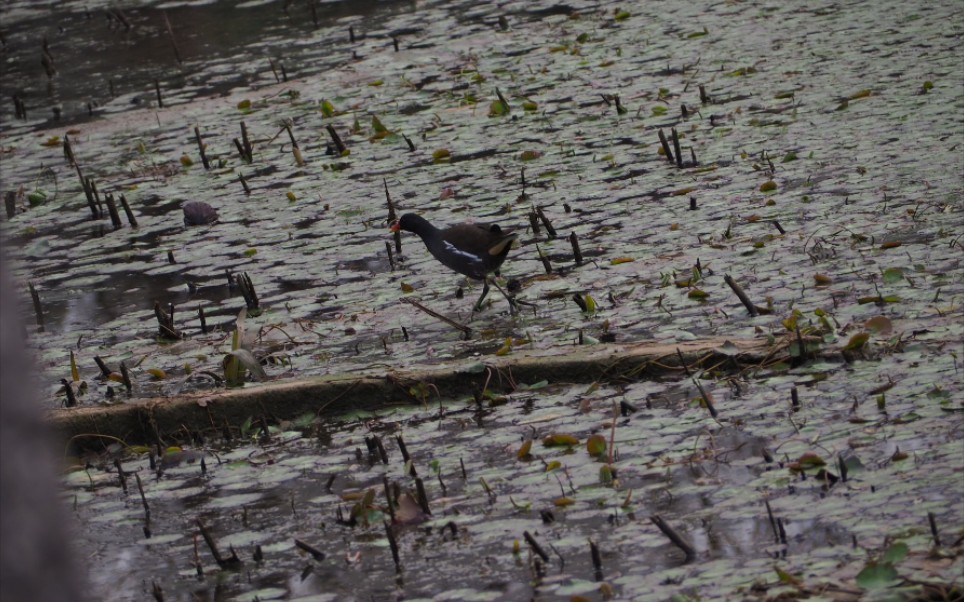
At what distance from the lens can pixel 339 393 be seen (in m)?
5.70

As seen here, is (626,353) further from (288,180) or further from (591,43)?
(591,43)

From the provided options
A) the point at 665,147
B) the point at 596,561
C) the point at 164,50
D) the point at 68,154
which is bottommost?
the point at 596,561

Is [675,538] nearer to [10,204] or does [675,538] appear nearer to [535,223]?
[535,223]

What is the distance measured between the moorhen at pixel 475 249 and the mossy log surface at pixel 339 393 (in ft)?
3.07

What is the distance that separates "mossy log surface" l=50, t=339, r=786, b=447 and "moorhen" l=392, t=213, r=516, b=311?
0.94 m

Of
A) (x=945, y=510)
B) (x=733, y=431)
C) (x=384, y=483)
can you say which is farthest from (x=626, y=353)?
(x=945, y=510)

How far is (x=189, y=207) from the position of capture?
9109mm

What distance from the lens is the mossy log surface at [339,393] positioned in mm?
5578

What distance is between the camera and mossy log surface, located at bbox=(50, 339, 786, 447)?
5.58 metres

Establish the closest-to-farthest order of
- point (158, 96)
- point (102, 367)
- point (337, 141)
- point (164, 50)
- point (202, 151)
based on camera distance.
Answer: point (102, 367)
point (337, 141)
point (202, 151)
point (158, 96)
point (164, 50)

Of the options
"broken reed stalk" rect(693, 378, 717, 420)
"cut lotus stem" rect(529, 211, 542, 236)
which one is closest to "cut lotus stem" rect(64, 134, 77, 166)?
"cut lotus stem" rect(529, 211, 542, 236)

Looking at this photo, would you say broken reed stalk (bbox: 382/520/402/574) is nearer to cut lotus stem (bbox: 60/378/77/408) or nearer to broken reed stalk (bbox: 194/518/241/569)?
broken reed stalk (bbox: 194/518/241/569)

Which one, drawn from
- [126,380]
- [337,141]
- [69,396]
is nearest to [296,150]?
[337,141]

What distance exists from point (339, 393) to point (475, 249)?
1300 mm
